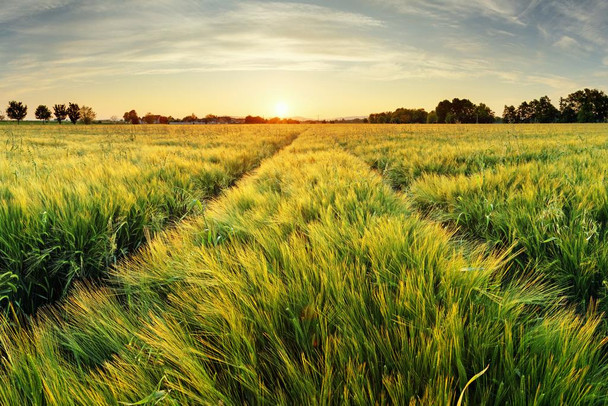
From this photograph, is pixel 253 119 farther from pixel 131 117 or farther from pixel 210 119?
pixel 131 117

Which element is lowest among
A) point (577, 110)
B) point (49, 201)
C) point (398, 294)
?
point (398, 294)

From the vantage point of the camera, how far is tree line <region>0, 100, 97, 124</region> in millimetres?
95625

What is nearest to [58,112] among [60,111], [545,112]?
[60,111]

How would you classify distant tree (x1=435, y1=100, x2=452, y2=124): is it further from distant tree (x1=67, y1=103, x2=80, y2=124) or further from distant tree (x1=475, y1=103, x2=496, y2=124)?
distant tree (x1=67, y1=103, x2=80, y2=124)

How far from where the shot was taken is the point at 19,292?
187cm

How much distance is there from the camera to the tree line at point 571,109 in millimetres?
87938

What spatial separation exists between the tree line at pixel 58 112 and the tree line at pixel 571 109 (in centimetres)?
14694

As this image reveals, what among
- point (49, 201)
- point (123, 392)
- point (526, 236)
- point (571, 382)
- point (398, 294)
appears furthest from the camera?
point (49, 201)

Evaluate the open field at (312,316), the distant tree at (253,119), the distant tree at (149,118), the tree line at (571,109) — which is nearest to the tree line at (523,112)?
the tree line at (571,109)

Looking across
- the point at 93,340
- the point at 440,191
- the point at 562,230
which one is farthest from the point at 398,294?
the point at 440,191

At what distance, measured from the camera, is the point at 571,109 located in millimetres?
94312

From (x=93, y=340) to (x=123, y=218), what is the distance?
60.8 inches

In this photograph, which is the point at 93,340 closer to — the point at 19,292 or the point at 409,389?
the point at 19,292

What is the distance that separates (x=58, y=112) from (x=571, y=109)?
169160 millimetres
